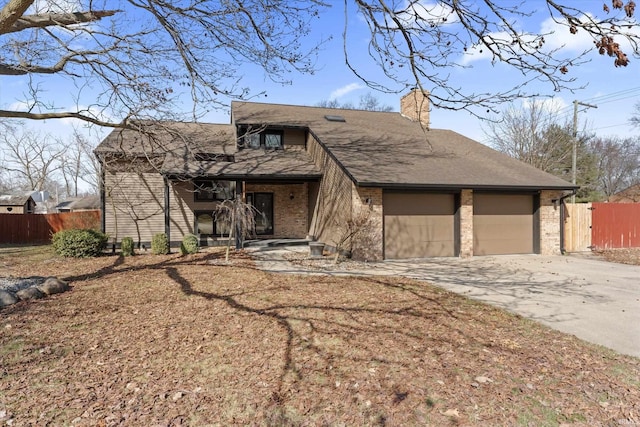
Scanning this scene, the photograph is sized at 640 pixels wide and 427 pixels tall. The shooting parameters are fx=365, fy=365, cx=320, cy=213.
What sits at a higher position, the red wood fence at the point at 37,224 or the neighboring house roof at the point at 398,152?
the neighboring house roof at the point at 398,152

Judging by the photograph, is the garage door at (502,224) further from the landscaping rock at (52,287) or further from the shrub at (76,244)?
the shrub at (76,244)

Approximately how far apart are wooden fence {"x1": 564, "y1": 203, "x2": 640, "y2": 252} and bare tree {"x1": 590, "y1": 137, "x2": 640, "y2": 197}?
2922 centimetres

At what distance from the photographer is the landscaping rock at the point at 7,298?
6226 millimetres

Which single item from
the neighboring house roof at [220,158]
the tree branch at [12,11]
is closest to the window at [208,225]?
the neighboring house roof at [220,158]

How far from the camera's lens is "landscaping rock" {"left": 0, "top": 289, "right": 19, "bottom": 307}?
6226 mm

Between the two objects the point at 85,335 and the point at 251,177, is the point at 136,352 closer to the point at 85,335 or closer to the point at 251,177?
the point at 85,335

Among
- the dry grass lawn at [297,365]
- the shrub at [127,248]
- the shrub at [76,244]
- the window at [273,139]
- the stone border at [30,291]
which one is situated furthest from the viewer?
the window at [273,139]

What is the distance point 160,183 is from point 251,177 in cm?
449

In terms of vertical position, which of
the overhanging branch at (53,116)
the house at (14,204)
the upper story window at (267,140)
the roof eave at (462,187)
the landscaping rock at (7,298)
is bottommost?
the landscaping rock at (7,298)

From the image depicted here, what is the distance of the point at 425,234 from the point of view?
40.4 feet

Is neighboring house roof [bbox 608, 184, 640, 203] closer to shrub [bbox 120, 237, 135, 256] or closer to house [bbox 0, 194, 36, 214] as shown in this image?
shrub [bbox 120, 237, 135, 256]

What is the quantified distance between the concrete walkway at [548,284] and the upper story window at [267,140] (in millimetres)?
5023

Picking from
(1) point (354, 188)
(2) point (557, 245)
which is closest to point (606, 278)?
(2) point (557, 245)

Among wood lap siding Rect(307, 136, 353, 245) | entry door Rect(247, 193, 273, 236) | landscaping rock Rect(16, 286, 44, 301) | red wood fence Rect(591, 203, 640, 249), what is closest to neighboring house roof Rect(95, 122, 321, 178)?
wood lap siding Rect(307, 136, 353, 245)
